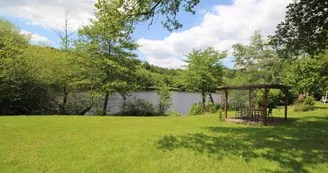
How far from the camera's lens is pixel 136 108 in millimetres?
19641

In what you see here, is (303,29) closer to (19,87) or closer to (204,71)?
(204,71)

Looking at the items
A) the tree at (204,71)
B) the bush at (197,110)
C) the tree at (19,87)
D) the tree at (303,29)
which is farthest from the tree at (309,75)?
the tree at (19,87)

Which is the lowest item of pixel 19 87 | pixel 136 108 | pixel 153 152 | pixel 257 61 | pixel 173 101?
pixel 153 152

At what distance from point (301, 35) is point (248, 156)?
5.85 m

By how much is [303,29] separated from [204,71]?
1444cm

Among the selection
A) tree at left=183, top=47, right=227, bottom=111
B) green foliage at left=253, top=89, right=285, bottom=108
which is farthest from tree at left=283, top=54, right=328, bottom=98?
tree at left=183, top=47, right=227, bottom=111

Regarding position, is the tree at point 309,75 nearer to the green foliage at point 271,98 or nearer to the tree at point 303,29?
the green foliage at point 271,98

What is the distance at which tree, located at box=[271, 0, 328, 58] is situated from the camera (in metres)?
8.12

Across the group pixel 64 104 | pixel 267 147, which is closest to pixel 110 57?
pixel 64 104

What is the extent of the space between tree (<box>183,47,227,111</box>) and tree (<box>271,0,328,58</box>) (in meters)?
13.4

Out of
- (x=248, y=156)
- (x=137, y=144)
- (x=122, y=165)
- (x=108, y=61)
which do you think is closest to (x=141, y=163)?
(x=122, y=165)

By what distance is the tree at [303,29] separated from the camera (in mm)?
8117

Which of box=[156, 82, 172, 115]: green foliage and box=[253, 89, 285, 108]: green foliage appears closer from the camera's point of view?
box=[156, 82, 172, 115]: green foliage

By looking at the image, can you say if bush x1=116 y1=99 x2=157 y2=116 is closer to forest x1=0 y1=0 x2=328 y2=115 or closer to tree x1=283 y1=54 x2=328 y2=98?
forest x1=0 y1=0 x2=328 y2=115
